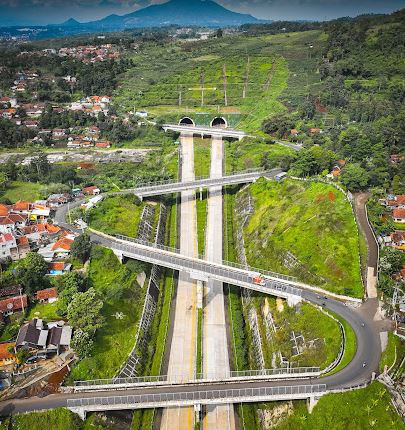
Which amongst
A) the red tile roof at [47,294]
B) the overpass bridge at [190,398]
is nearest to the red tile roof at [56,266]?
the red tile roof at [47,294]

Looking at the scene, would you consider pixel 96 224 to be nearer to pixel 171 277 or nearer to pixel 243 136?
pixel 171 277

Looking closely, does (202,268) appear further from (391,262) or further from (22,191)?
(22,191)

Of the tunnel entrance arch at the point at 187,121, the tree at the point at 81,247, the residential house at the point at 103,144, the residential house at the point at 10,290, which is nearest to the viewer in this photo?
the residential house at the point at 10,290

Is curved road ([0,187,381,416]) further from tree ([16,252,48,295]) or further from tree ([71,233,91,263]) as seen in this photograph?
tree ([71,233,91,263])

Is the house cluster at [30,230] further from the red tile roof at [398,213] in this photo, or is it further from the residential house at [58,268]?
the red tile roof at [398,213]

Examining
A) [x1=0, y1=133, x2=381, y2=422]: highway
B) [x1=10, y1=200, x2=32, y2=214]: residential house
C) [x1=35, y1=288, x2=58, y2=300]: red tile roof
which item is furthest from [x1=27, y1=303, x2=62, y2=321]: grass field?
[x1=10, y1=200, x2=32, y2=214]: residential house

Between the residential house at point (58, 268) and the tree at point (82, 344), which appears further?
the residential house at point (58, 268)

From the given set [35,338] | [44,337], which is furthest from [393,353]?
[35,338]
